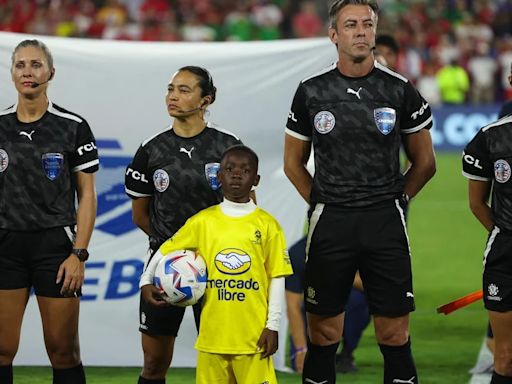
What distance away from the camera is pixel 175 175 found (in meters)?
5.68

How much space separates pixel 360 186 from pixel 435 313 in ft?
14.5

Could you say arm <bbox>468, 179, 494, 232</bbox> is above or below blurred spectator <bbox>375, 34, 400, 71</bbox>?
below

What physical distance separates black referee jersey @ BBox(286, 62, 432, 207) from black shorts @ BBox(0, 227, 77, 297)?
4.10ft

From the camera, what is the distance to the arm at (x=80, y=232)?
559cm

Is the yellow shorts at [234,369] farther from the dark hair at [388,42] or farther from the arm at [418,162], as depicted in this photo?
the dark hair at [388,42]

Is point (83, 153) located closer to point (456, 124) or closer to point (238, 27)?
point (456, 124)

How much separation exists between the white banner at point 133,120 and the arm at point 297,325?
149 millimetres

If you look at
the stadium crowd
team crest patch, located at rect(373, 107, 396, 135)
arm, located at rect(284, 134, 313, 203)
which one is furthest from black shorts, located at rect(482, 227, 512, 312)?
the stadium crowd

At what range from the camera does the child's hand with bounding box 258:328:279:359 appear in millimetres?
5238

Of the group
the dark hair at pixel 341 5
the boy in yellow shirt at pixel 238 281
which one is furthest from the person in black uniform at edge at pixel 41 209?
the dark hair at pixel 341 5

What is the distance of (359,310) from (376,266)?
2.17 meters

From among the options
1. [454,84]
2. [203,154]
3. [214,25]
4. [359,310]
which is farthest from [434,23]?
[203,154]

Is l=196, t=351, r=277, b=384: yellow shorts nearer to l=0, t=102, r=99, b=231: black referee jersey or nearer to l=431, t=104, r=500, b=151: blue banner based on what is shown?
l=0, t=102, r=99, b=231: black referee jersey

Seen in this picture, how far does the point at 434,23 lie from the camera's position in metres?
27.4
